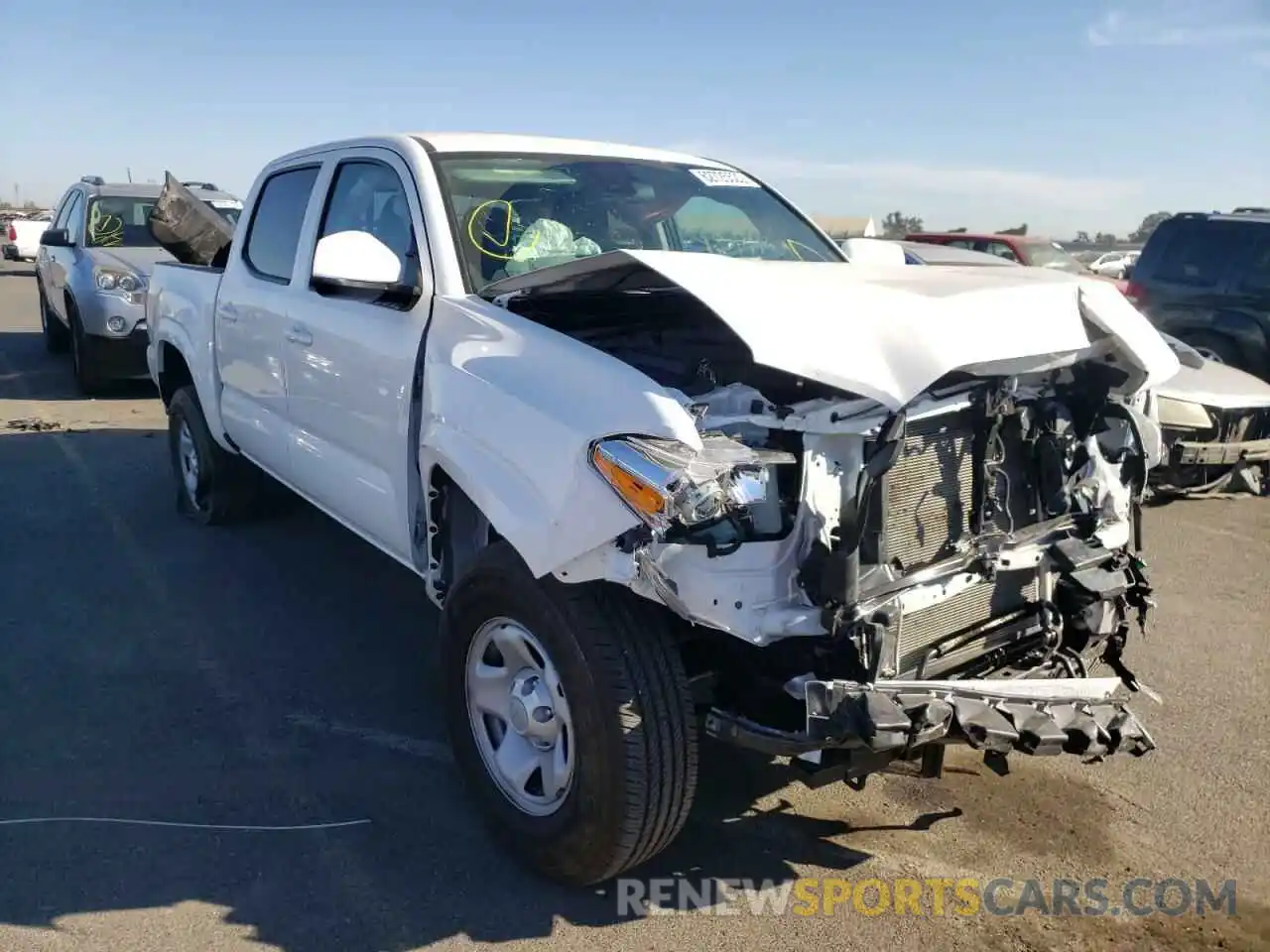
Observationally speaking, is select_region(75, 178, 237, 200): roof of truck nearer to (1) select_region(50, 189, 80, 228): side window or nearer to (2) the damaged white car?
(1) select_region(50, 189, 80, 228): side window

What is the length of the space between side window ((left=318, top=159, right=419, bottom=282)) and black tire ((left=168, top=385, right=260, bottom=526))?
2064mm

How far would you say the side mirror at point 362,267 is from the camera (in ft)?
11.4

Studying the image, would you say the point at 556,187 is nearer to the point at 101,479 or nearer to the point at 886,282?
the point at 886,282

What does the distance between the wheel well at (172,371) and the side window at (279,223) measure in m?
1.38

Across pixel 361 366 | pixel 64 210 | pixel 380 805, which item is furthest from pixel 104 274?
pixel 380 805

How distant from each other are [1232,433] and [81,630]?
6.91m

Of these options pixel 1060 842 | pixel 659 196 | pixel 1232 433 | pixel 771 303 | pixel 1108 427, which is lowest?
pixel 1060 842

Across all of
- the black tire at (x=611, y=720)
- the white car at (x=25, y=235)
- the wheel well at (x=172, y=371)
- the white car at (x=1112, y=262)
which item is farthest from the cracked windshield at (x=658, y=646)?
the white car at (x=25, y=235)

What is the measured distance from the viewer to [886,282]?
123 inches

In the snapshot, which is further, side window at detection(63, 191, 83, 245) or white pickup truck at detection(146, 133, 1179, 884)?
side window at detection(63, 191, 83, 245)

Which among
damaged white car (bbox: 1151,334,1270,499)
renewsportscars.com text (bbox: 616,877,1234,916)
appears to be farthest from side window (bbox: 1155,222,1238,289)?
renewsportscars.com text (bbox: 616,877,1234,916)

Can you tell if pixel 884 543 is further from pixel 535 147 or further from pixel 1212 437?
pixel 1212 437

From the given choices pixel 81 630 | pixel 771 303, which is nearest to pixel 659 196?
pixel 771 303

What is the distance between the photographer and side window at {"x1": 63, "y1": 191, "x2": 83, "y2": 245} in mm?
10863
